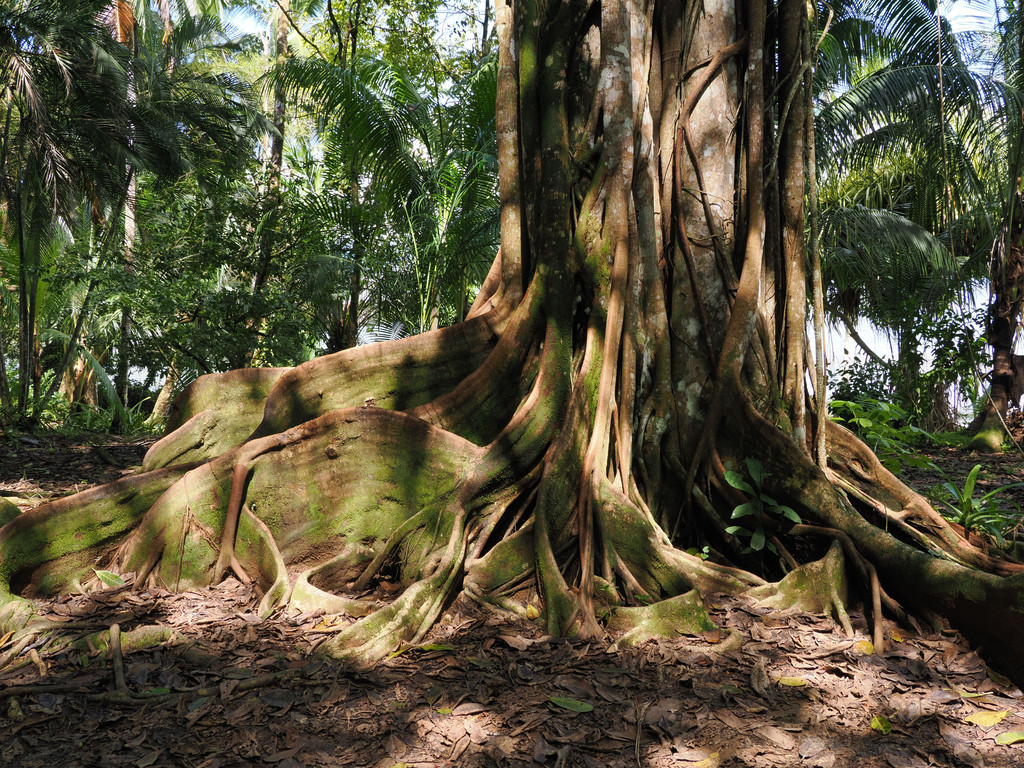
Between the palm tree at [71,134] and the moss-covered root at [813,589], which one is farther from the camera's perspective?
the palm tree at [71,134]

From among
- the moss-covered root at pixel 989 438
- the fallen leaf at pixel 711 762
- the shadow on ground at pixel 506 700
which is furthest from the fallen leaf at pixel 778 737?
the moss-covered root at pixel 989 438

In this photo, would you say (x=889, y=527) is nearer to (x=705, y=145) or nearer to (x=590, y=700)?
(x=590, y=700)

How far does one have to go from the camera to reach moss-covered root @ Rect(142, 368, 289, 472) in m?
4.37

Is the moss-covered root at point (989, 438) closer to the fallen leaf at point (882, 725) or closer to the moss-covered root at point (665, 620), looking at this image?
the moss-covered root at point (665, 620)

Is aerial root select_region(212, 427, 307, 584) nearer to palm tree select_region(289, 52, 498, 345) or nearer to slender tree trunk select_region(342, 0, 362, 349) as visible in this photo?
palm tree select_region(289, 52, 498, 345)

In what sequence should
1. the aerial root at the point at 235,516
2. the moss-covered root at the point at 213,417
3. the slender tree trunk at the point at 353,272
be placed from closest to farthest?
the aerial root at the point at 235,516
the moss-covered root at the point at 213,417
the slender tree trunk at the point at 353,272

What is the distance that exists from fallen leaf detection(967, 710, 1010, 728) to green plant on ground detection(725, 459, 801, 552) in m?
1.05

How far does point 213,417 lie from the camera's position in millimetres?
4543

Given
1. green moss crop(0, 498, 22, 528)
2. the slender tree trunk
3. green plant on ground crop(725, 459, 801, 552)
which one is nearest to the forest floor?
green plant on ground crop(725, 459, 801, 552)

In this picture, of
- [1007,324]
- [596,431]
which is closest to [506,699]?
[596,431]

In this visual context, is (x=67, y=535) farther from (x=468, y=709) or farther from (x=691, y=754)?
(x=691, y=754)

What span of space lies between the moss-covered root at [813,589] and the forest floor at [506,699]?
0.20 ft

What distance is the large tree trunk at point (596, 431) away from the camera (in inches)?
123

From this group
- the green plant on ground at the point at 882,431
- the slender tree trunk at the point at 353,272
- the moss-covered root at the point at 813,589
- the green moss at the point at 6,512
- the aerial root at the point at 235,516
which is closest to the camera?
the moss-covered root at the point at 813,589
